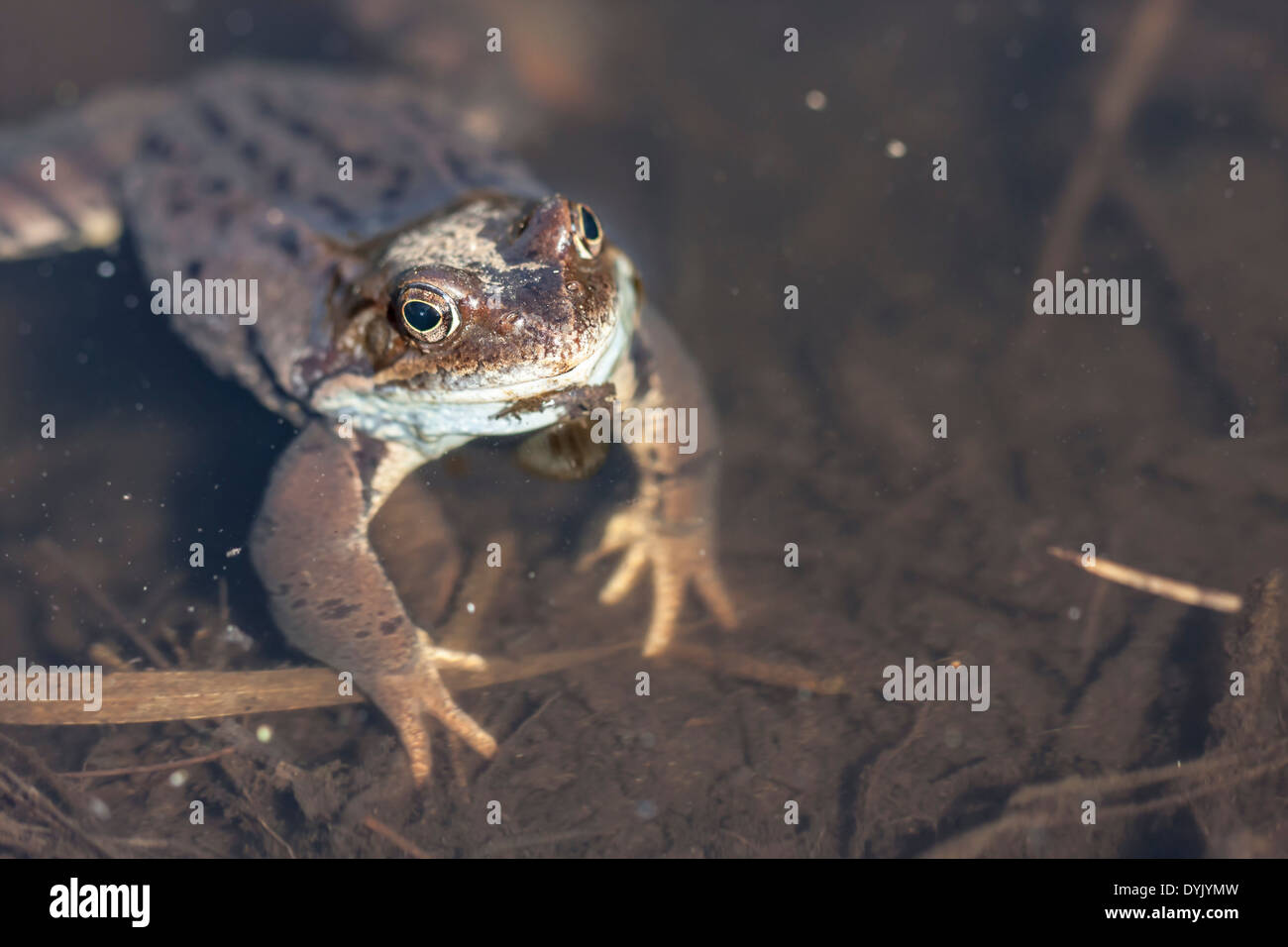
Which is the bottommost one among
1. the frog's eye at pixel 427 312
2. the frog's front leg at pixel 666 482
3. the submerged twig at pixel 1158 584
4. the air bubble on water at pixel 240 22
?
the submerged twig at pixel 1158 584

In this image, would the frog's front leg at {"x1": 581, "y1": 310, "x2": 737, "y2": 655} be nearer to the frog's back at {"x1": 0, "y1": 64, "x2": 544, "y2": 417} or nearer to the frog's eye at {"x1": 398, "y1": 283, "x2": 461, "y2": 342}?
the frog's eye at {"x1": 398, "y1": 283, "x2": 461, "y2": 342}

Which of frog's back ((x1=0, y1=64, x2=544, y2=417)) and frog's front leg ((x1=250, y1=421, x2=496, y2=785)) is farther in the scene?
frog's back ((x1=0, y1=64, x2=544, y2=417))

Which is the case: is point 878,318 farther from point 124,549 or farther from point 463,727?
point 124,549

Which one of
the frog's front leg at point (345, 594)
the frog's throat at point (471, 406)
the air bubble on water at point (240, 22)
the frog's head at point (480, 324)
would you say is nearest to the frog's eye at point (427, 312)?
the frog's head at point (480, 324)

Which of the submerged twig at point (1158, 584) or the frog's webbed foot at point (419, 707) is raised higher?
the submerged twig at point (1158, 584)
